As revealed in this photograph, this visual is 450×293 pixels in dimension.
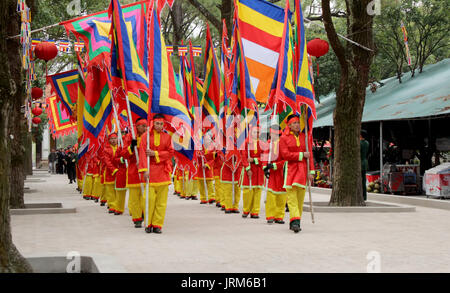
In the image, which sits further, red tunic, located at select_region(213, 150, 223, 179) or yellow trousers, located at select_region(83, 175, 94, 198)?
yellow trousers, located at select_region(83, 175, 94, 198)

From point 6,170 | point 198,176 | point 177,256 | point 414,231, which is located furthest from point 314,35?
point 6,170

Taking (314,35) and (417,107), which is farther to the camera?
(314,35)

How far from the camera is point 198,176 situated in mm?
18375

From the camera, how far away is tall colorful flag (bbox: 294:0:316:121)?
11828mm

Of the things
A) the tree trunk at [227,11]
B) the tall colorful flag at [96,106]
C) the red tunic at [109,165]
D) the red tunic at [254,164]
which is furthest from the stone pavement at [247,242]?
the tree trunk at [227,11]

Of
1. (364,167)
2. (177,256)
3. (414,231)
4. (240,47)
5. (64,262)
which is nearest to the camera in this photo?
(64,262)

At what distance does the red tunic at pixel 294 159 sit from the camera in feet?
36.3

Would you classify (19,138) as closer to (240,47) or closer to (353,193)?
(240,47)

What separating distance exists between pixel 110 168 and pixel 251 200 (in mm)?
3818

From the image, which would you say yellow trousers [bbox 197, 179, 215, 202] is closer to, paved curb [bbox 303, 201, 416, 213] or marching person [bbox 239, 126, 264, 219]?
paved curb [bbox 303, 201, 416, 213]

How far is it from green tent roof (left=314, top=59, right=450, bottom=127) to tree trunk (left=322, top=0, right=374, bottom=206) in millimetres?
2728

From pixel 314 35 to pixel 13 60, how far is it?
18556 millimetres

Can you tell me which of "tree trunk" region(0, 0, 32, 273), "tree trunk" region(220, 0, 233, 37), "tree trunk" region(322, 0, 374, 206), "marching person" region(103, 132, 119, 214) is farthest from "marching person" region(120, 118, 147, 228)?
"tree trunk" region(220, 0, 233, 37)

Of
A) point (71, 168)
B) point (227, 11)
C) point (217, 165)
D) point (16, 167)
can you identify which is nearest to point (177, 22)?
point (71, 168)
